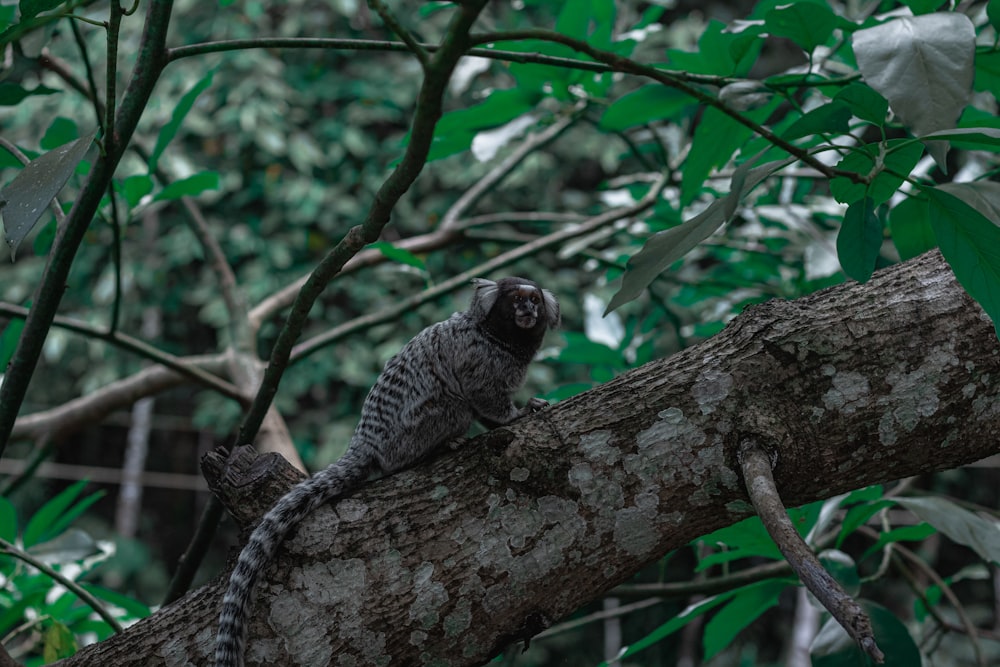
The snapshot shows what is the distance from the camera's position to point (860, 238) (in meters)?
1.15

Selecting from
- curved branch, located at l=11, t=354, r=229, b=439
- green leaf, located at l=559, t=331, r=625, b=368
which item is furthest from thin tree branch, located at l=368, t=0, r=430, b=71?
curved branch, located at l=11, t=354, r=229, b=439

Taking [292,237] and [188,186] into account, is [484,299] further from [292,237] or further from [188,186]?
[292,237]

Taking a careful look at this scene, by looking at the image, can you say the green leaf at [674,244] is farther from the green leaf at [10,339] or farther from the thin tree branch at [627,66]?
the green leaf at [10,339]

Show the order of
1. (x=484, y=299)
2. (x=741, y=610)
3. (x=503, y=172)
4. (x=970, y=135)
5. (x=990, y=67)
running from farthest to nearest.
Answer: (x=503, y=172)
(x=484, y=299)
(x=741, y=610)
(x=990, y=67)
(x=970, y=135)

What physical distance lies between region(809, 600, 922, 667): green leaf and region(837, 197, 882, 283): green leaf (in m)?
0.67

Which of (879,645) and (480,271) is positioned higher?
(480,271)

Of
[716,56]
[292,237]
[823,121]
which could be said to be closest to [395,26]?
[823,121]

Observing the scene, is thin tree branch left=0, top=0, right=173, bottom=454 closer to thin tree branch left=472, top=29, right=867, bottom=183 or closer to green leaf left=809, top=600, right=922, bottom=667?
thin tree branch left=472, top=29, right=867, bottom=183

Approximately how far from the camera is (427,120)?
92cm

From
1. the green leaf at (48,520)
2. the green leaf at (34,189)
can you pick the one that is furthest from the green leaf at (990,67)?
the green leaf at (48,520)

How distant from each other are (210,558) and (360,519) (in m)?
4.80

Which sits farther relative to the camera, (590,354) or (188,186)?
(590,354)

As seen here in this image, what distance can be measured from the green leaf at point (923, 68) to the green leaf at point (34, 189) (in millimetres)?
974

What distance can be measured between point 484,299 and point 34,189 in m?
0.93
